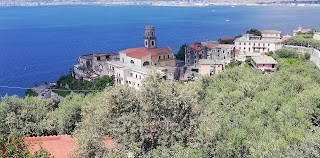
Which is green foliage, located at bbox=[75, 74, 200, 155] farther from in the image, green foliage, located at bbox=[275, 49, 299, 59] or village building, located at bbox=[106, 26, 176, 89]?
green foliage, located at bbox=[275, 49, 299, 59]

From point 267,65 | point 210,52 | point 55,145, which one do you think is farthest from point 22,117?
point 210,52

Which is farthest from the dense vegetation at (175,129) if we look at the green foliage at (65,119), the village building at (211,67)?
the village building at (211,67)

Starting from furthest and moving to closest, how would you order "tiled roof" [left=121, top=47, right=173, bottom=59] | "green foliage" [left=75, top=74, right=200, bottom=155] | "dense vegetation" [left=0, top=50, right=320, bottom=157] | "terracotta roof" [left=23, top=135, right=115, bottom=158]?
"tiled roof" [left=121, top=47, right=173, bottom=59] < "terracotta roof" [left=23, top=135, right=115, bottom=158] < "green foliage" [left=75, top=74, right=200, bottom=155] < "dense vegetation" [left=0, top=50, right=320, bottom=157]

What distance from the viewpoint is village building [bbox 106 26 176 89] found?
159ft

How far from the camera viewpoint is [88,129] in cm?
1672

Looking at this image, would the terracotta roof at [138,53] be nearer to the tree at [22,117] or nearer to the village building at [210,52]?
the village building at [210,52]

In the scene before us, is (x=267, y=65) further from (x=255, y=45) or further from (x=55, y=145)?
(x=55, y=145)

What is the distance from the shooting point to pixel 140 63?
50500 mm

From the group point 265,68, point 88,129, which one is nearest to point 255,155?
point 88,129

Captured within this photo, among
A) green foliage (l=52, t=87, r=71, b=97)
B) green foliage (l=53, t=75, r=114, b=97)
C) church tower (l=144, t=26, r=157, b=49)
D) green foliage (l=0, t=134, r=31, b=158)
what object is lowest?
green foliage (l=52, t=87, r=71, b=97)

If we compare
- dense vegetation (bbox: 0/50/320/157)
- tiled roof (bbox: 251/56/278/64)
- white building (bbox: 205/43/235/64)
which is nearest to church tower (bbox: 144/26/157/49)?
white building (bbox: 205/43/235/64)

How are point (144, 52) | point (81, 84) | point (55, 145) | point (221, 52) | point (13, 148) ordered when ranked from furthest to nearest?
1. point (221, 52)
2. point (81, 84)
3. point (144, 52)
4. point (55, 145)
5. point (13, 148)

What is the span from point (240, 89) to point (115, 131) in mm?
15458

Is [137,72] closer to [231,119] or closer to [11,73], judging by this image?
[231,119]
